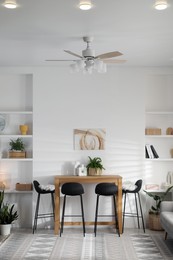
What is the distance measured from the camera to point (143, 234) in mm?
6375

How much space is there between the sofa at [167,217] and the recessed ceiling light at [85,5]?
9.75 ft

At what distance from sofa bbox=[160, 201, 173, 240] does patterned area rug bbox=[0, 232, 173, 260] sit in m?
0.27

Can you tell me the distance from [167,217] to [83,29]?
2819mm

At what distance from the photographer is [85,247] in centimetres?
559

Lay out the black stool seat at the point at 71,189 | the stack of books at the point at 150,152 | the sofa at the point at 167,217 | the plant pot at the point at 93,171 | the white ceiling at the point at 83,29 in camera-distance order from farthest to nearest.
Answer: the stack of books at the point at 150,152 → the plant pot at the point at 93,171 → the black stool seat at the point at 71,189 → the sofa at the point at 167,217 → the white ceiling at the point at 83,29

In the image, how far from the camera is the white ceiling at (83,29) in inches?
159

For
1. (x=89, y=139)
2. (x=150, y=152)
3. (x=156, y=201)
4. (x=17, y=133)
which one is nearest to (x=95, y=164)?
(x=89, y=139)

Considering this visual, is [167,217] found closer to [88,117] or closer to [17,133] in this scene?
[88,117]

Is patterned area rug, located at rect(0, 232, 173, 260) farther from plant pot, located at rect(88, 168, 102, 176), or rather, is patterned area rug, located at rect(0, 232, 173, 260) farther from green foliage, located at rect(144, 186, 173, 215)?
plant pot, located at rect(88, 168, 102, 176)

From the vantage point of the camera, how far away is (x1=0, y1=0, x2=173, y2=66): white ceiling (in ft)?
13.2

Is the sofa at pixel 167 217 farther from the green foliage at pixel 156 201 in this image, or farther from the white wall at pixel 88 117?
the white wall at pixel 88 117

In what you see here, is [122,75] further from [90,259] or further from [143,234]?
[90,259]

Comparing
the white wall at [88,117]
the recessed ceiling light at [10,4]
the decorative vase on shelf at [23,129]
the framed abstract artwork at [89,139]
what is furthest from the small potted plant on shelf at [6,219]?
the recessed ceiling light at [10,4]

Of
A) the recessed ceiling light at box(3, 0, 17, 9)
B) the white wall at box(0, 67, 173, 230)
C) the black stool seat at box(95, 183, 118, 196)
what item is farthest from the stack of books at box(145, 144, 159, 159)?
the recessed ceiling light at box(3, 0, 17, 9)
